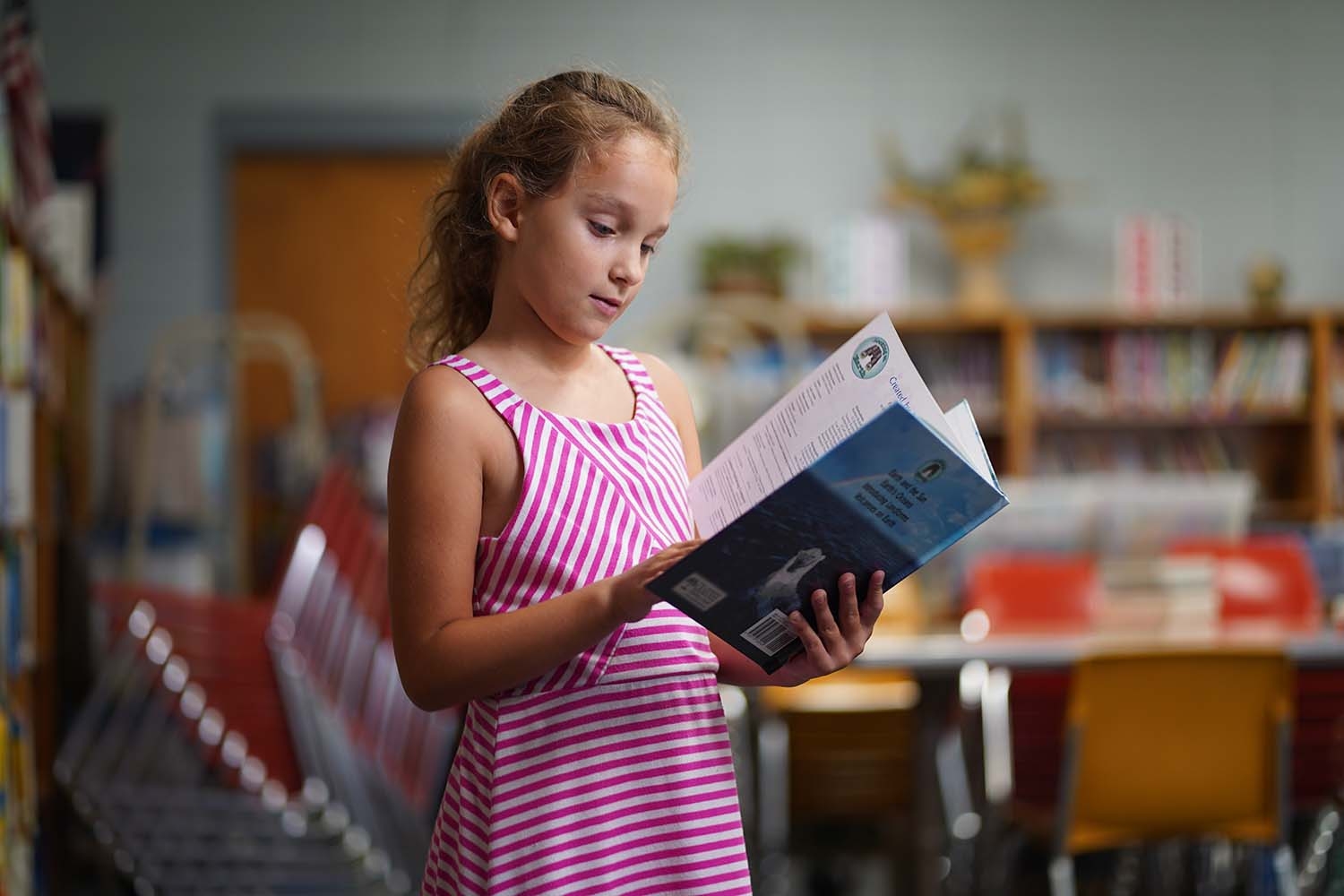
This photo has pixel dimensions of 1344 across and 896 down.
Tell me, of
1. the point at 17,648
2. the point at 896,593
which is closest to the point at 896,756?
the point at 896,593

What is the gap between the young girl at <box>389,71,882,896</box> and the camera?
977 millimetres

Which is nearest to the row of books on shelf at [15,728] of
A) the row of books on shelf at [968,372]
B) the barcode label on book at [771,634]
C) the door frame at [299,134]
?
the barcode label on book at [771,634]

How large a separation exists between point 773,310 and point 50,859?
301 cm

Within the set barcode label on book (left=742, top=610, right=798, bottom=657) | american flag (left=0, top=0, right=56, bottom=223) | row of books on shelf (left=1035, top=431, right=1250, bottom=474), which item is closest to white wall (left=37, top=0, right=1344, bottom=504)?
row of books on shelf (left=1035, top=431, right=1250, bottom=474)

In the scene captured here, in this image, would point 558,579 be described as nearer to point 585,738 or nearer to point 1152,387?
point 585,738

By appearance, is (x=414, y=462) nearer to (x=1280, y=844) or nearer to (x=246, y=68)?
(x=1280, y=844)

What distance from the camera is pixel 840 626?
99 cm

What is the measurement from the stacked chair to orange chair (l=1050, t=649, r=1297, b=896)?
1.19 m

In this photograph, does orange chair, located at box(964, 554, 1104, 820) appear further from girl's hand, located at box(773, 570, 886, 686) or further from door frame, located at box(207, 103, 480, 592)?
door frame, located at box(207, 103, 480, 592)

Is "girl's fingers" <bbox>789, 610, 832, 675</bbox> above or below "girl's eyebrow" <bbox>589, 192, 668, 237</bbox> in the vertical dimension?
below

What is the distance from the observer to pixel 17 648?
2.50 meters

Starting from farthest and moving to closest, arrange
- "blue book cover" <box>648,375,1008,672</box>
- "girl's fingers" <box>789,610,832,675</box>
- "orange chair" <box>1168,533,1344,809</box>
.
Answer: "orange chair" <box>1168,533,1344,809</box>
"girl's fingers" <box>789,610,832,675</box>
"blue book cover" <box>648,375,1008,672</box>

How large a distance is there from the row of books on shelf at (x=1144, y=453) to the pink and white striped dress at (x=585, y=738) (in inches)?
188

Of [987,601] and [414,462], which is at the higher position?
[414,462]
